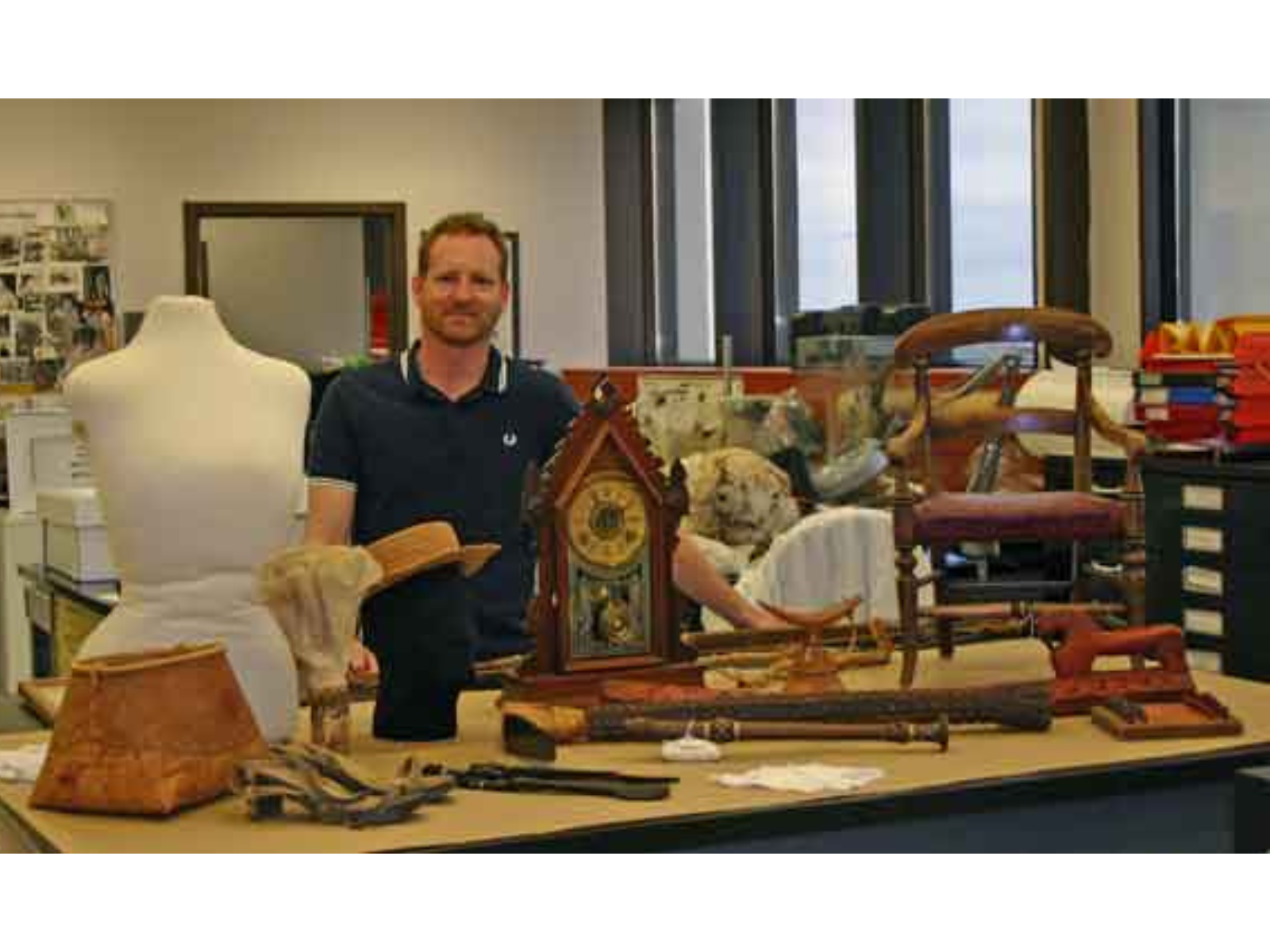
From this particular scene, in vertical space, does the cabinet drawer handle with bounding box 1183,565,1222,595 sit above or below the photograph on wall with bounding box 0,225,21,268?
below

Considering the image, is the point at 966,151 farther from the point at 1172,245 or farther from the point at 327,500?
the point at 327,500

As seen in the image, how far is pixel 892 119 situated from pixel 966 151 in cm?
68

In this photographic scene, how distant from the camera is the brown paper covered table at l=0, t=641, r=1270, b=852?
7.97 ft

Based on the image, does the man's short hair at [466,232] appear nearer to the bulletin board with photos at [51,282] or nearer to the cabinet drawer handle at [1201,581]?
the cabinet drawer handle at [1201,581]

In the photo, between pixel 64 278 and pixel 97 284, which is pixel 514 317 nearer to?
pixel 97 284

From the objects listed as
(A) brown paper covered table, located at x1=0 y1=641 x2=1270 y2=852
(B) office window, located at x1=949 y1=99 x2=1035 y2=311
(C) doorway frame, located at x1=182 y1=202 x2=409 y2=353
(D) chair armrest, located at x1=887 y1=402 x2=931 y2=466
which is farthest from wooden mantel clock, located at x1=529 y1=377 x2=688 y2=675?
(C) doorway frame, located at x1=182 y1=202 x2=409 y2=353

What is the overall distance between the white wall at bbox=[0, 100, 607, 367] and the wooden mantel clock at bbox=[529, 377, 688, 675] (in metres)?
9.11

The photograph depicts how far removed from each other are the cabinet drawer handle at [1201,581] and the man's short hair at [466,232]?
2.62 m

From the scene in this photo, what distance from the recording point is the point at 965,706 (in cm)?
304

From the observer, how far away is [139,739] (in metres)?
2.54

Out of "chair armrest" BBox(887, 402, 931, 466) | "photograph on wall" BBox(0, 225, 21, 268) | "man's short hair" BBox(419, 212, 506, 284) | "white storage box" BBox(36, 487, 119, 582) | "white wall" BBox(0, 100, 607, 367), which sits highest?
"white wall" BBox(0, 100, 607, 367)

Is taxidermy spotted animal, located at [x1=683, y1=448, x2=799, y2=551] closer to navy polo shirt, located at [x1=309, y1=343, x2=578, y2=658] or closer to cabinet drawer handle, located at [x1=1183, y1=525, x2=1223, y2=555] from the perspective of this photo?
cabinet drawer handle, located at [x1=1183, y1=525, x2=1223, y2=555]

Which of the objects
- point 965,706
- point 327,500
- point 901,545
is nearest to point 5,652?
point 327,500

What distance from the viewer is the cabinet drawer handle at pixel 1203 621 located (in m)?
5.59
